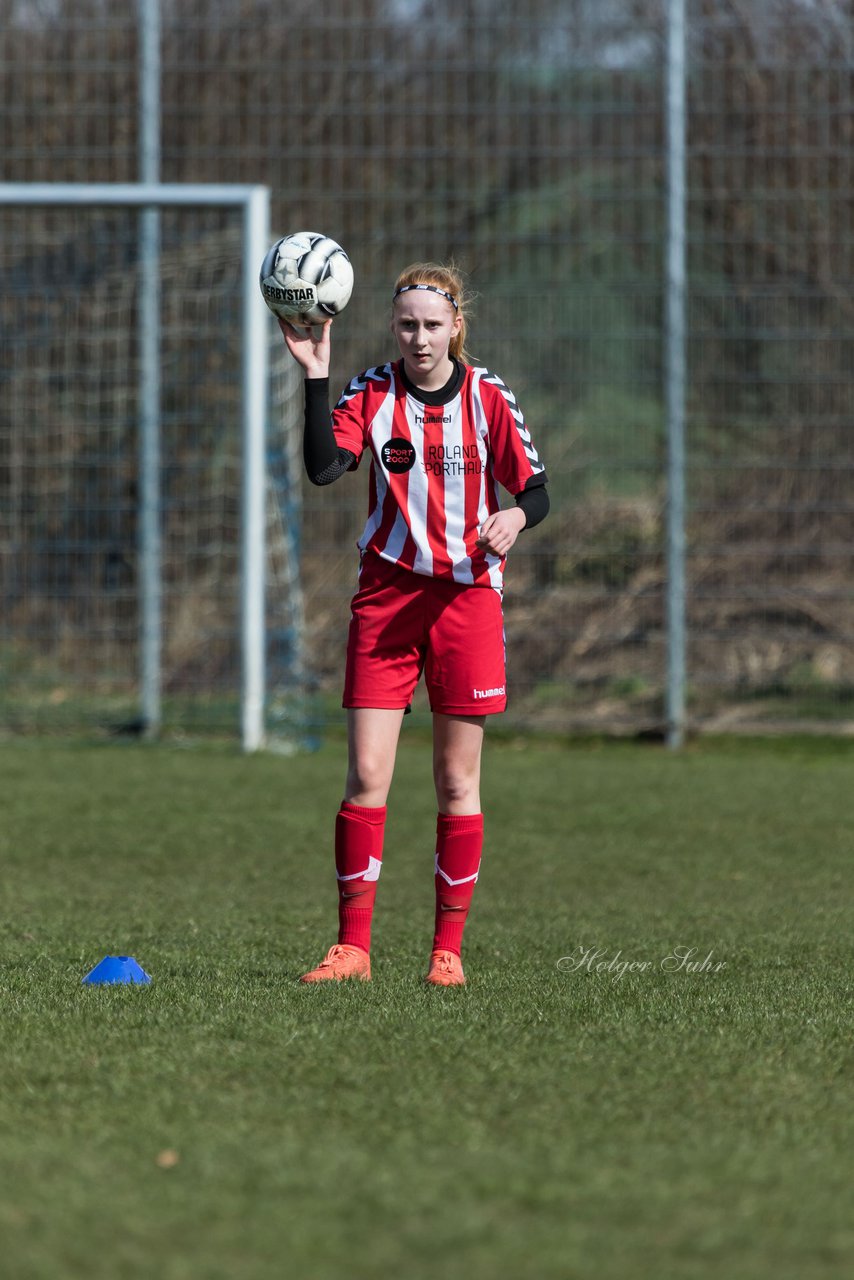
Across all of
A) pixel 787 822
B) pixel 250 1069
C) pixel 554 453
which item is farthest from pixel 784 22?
pixel 250 1069

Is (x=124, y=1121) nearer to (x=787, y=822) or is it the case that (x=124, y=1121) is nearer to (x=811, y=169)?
(x=787, y=822)

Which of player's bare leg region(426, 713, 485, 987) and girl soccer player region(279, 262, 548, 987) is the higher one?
girl soccer player region(279, 262, 548, 987)

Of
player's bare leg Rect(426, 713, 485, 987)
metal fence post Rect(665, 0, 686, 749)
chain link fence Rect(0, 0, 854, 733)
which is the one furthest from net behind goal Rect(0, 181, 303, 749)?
player's bare leg Rect(426, 713, 485, 987)

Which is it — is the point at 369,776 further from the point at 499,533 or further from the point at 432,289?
the point at 432,289

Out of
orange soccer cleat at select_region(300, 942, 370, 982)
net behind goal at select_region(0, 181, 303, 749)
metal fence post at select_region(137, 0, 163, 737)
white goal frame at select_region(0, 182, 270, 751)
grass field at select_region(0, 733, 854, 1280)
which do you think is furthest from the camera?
net behind goal at select_region(0, 181, 303, 749)

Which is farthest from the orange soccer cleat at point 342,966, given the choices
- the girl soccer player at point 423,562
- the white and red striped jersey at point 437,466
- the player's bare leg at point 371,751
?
the white and red striped jersey at point 437,466

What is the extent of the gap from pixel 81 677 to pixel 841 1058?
7878 millimetres

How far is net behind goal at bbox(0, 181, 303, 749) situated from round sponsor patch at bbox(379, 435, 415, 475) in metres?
6.09

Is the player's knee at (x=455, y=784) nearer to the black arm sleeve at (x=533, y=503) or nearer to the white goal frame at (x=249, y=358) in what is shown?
the black arm sleeve at (x=533, y=503)

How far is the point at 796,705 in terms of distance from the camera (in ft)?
34.3

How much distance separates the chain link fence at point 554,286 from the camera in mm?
10352

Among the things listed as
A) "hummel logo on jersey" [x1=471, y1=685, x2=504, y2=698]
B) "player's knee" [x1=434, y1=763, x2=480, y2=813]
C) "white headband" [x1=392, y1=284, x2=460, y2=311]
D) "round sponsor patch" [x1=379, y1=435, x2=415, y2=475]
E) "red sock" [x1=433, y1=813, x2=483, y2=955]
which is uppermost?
"white headband" [x1=392, y1=284, x2=460, y2=311]

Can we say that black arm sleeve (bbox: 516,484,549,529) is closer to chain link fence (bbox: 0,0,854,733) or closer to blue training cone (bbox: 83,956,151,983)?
blue training cone (bbox: 83,956,151,983)

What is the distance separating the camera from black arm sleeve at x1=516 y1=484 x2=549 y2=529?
4.45 meters
